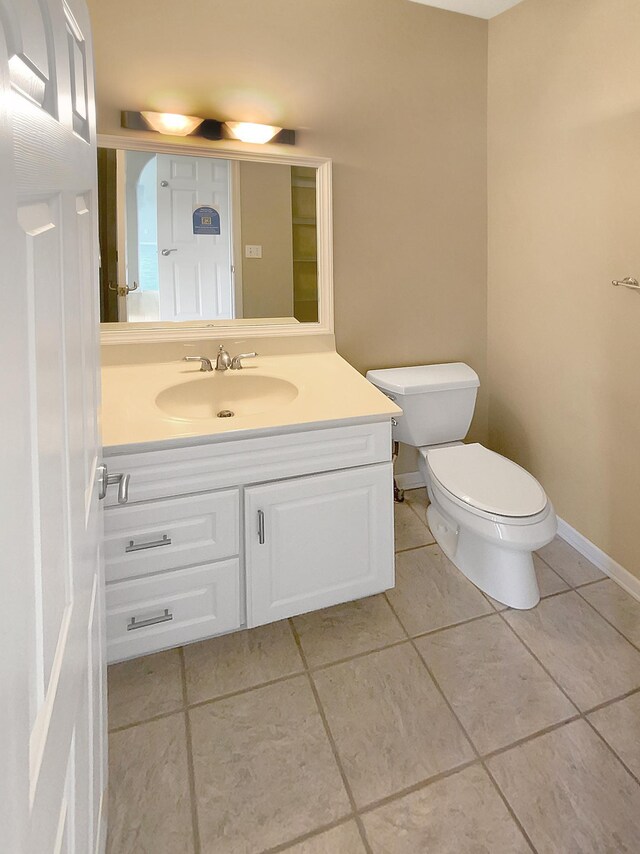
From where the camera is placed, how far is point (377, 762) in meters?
1.31

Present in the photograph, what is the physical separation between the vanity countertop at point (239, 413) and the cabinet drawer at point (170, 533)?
18 centimetres

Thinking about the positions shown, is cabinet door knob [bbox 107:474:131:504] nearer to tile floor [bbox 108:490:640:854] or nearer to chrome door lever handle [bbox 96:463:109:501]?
chrome door lever handle [bbox 96:463:109:501]

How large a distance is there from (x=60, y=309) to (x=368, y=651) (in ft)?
4.75

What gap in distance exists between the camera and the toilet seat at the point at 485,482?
175cm

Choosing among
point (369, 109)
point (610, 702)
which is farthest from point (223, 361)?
point (610, 702)

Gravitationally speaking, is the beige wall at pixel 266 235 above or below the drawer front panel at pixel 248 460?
above

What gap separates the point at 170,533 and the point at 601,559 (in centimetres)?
166

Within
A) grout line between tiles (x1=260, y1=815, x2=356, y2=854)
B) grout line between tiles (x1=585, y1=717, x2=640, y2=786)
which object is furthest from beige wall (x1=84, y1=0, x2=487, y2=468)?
grout line between tiles (x1=260, y1=815, x2=356, y2=854)

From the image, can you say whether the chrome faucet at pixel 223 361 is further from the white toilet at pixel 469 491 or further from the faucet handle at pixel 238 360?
A: the white toilet at pixel 469 491

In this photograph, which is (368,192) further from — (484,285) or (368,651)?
(368,651)

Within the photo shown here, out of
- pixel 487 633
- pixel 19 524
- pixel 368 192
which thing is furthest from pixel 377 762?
pixel 368 192

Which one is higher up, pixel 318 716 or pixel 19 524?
pixel 19 524

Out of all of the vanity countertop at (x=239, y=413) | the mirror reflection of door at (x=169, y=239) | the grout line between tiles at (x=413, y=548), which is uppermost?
the mirror reflection of door at (x=169, y=239)

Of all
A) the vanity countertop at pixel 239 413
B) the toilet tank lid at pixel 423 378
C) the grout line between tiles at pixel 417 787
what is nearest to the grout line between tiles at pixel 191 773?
the grout line between tiles at pixel 417 787
